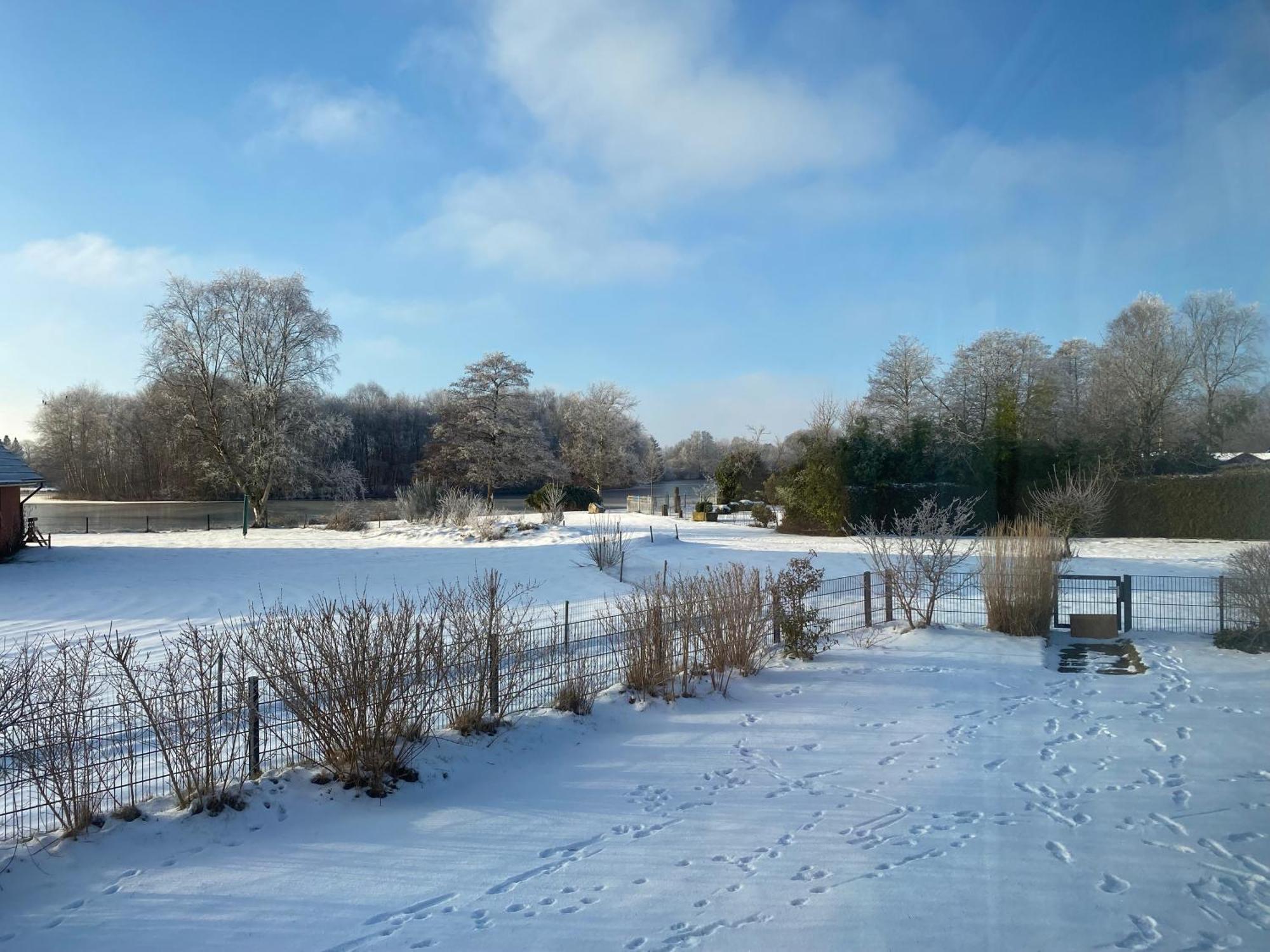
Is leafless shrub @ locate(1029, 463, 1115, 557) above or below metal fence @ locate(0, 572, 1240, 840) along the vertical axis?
above

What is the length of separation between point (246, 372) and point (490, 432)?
1196cm

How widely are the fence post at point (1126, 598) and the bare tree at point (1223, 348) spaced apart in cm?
639

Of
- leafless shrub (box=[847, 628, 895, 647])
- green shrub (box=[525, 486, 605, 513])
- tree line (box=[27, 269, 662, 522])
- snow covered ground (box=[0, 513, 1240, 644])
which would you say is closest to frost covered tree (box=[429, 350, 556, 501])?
tree line (box=[27, 269, 662, 522])

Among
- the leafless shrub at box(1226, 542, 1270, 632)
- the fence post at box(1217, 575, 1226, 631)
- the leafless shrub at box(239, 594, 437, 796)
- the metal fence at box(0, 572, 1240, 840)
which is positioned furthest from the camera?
the fence post at box(1217, 575, 1226, 631)

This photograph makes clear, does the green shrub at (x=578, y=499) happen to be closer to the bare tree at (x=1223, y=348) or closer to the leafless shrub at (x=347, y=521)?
the leafless shrub at (x=347, y=521)

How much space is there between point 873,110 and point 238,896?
6.34 meters

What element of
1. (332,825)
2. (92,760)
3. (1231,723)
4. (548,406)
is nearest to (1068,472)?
(1231,723)

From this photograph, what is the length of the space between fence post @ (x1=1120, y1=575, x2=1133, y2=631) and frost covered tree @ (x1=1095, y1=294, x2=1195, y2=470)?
2.41 metres

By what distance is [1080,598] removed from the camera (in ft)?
35.1

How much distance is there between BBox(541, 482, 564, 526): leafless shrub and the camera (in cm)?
2600

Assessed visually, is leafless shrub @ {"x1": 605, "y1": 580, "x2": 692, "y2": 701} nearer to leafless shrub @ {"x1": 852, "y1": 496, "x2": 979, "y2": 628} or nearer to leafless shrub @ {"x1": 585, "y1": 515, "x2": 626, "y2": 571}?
leafless shrub @ {"x1": 852, "y1": 496, "x2": 979, "y2": 628}

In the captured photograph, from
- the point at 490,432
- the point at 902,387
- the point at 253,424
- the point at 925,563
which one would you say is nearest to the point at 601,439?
the point at 490,432

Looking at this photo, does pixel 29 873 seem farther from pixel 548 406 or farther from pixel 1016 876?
pixel 548 406

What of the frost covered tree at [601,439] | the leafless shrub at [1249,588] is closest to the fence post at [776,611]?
the leafless shrub at [1249,588]
